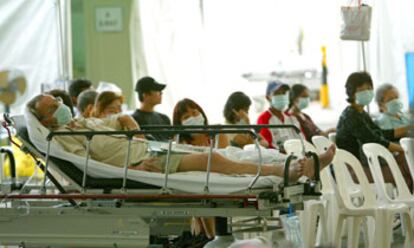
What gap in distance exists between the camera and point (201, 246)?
6.07 m

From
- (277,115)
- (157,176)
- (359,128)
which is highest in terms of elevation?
(277,115)

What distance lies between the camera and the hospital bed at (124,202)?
5.20 m

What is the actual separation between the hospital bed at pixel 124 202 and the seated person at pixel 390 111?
367 cm

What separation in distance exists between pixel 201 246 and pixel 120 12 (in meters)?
6.46

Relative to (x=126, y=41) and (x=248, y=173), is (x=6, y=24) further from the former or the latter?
(x=248, y=173)

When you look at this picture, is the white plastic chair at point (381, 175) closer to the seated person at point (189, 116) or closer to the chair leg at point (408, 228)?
the chair leg at point (408, 228)

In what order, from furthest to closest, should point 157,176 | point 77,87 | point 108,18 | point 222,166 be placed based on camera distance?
point 108,18 < point 77,87 < point 222,166 < point 157,176

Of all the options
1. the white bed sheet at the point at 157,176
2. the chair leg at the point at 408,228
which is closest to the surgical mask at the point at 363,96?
the chair leg at the point at 408,228

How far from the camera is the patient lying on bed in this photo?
552 centimetres

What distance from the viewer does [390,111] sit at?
29.8 feet

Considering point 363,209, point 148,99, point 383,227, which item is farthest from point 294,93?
point 383,227

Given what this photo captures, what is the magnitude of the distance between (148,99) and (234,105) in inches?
28.3

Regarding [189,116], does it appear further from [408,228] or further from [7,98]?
[7,98]

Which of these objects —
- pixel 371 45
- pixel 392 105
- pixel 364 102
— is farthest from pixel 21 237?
pixel 371 45
